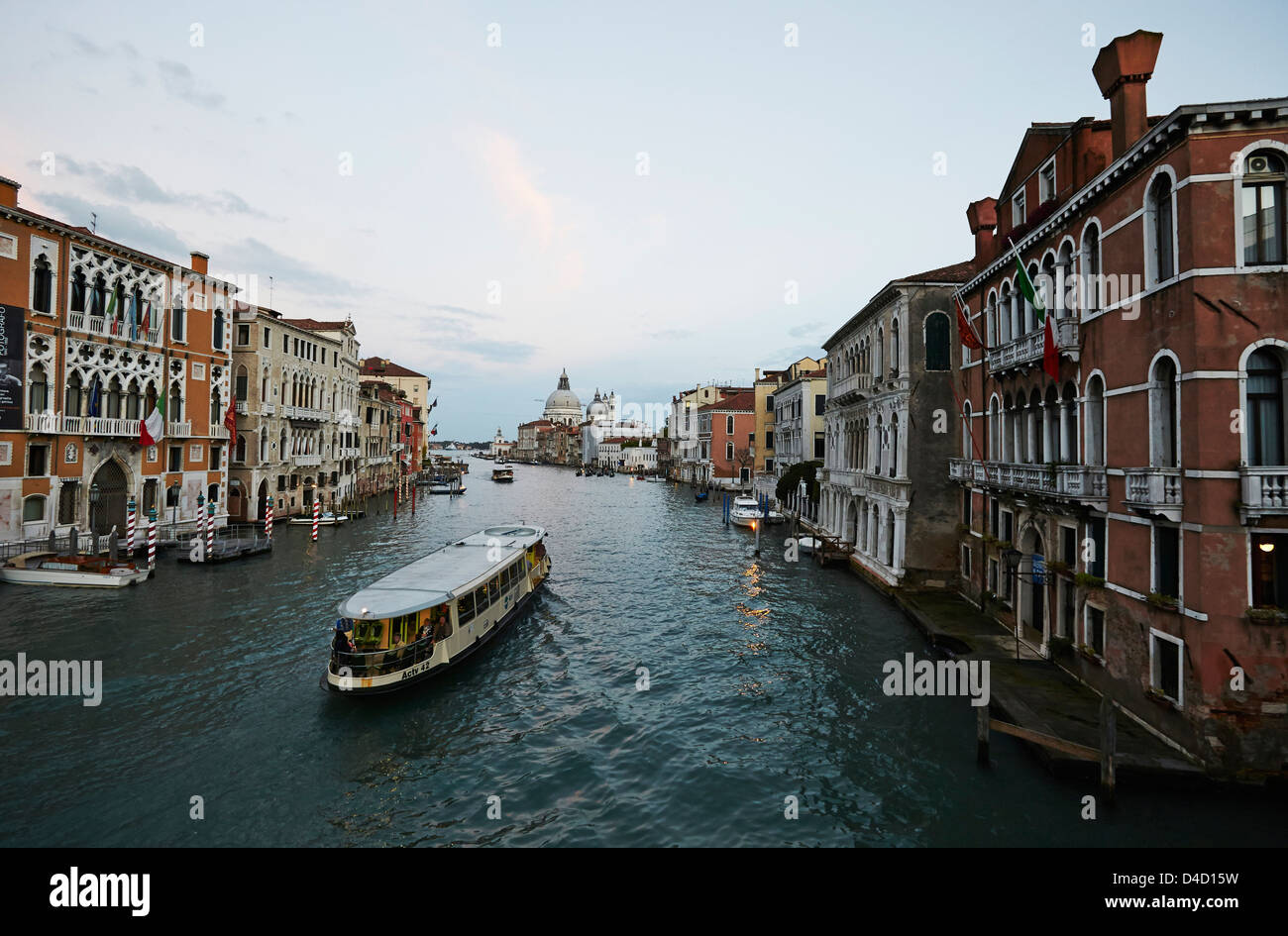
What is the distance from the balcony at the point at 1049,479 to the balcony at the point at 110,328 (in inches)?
1394

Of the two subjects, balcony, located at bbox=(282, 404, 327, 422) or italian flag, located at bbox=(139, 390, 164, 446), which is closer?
italian flag, located at bbox=(139, 390, 164, 446)

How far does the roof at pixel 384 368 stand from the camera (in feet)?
279

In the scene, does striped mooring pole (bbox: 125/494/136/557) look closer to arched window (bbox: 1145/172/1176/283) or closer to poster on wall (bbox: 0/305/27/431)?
poster on wall (bbox: 0/305/27/431)

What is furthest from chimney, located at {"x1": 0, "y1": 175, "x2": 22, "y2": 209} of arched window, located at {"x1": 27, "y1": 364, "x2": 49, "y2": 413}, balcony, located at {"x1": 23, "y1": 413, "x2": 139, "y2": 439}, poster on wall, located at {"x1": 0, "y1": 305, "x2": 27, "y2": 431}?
balcony, located at {"x1": 23, "y1": 413, "x2": 139, "y2": 439}

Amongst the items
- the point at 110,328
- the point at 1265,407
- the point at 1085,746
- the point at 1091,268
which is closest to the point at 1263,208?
the point at 1265,407

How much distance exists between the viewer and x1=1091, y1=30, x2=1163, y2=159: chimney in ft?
42.4

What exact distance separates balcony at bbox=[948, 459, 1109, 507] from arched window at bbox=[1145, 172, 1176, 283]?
13.2 feet

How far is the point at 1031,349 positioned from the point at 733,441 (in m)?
59.2

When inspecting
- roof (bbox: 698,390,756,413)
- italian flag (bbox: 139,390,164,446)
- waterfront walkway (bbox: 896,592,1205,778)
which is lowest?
waterfront walkway (bbox: 896,592,1205,778)

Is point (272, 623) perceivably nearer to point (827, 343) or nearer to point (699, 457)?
point (827, 343)

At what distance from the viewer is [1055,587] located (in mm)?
15586

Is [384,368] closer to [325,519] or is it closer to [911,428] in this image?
[325,519]

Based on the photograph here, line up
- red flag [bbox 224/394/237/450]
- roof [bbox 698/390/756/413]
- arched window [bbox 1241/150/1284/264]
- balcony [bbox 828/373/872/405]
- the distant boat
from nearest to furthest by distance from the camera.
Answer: arched window [bbox 1241/150/1284/264], balcony [bbox 828/373/872/405], red flag [bbox 224/394/237/450], the distant boat, roof [bbox 698/390/756/413]

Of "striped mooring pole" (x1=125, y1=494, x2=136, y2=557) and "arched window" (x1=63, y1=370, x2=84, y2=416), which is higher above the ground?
"arched window" (x1=63, y1=370, x2=84, y2=416)
